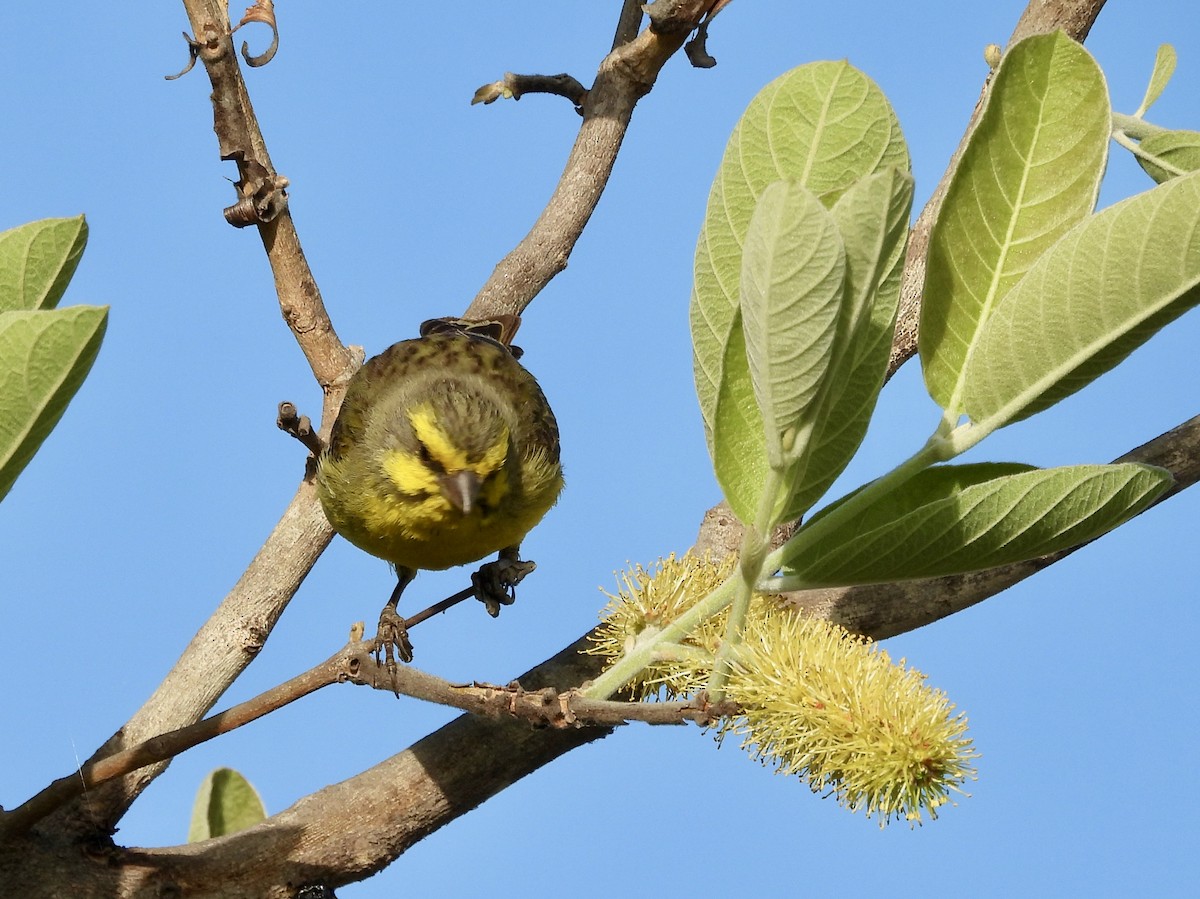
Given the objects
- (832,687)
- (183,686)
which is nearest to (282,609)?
(183,686)

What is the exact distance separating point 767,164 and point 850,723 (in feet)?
2.98

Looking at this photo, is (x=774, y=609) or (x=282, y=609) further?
(x=282, y=609)

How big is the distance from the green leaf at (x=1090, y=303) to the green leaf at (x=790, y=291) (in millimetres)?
359

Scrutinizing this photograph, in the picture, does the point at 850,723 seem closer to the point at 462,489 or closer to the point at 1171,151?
the point at 1171,151

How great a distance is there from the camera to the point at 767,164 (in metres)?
1.96

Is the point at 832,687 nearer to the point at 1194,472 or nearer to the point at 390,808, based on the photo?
the point at 390,808

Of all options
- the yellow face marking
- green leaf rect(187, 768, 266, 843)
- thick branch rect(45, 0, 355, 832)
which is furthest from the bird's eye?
green leaf rect(187, 768, 266, 843)

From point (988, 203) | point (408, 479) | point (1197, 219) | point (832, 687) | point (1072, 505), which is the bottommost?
point (832, 687)

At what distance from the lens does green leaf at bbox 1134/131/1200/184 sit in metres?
2.75

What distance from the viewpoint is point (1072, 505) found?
1.96 meters

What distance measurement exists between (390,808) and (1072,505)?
1.76 m

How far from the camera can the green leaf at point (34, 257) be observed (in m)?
2.25

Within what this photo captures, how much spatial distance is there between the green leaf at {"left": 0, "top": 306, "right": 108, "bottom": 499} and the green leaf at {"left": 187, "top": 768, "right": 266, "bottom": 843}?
191 centimetres

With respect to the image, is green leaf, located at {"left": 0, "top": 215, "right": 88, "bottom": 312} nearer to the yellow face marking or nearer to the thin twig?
the thin twig
